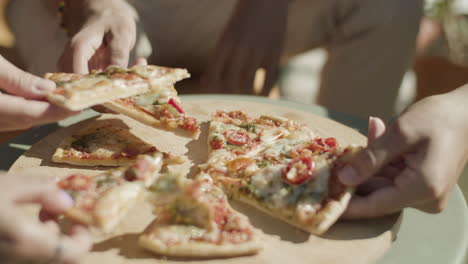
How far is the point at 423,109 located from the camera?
2.27 metres

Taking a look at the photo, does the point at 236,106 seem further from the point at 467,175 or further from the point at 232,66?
the point at 467,175

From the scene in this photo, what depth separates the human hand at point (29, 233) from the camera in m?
1.59

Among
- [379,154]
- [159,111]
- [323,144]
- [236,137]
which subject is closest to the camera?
[379,154]

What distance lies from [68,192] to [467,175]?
2.73 meters

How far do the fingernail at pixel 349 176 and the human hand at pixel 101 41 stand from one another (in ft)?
6.19

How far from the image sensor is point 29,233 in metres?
1.60

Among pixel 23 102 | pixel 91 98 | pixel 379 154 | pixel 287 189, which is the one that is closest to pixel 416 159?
pixel 379 154

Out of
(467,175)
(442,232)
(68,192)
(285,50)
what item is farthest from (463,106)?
(285,50)

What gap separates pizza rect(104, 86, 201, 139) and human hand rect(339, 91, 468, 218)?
4.02ft

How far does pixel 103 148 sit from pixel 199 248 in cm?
119

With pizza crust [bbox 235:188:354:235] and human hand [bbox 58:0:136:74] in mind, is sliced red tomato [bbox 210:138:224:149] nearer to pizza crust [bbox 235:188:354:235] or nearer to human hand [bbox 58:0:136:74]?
pizza crust [bbox 235:188:354:235]

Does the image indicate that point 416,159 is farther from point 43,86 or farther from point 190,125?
point 43,86

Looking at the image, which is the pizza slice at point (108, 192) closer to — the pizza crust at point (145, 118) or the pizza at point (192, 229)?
the pizza at point (192, 229)

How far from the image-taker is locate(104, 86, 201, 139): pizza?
309 centimetres
